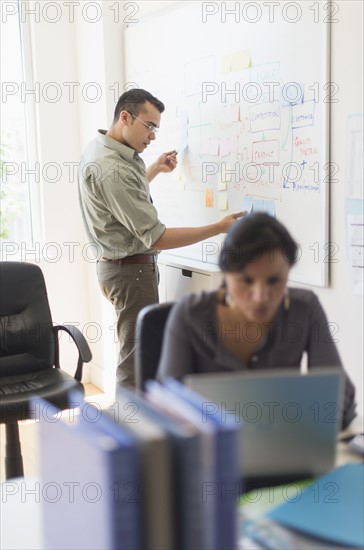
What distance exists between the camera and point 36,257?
404cm

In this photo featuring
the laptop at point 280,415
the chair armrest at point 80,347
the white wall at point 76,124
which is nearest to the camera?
the laptop at point 280,415

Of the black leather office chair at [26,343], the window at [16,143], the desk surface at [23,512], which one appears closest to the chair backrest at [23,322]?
the black leather office chair at [26,343]

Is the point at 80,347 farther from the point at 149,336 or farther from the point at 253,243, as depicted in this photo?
the point at 253,243

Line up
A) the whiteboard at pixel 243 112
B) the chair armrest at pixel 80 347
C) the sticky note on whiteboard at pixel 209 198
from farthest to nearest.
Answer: the sticky note on whiteboard at pixel 209 198
the chair armrest at pixel 80 347
the whiteboard at pixel 243 112

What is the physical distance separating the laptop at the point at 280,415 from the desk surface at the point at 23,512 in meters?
0.09

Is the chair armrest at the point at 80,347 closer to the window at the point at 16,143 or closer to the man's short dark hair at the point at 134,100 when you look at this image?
the man's short dark hair at the point at 134,100

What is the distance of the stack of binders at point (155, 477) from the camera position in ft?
2.45

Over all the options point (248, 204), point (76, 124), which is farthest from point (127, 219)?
point (76, 124)

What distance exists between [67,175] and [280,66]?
74.3 inches

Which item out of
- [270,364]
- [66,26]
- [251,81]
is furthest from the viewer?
[66,26]

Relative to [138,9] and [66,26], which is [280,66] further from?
[66,26]

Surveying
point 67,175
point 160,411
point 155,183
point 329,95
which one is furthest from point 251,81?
point 160,411

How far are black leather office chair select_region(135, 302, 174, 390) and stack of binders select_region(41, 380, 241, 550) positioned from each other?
656mm

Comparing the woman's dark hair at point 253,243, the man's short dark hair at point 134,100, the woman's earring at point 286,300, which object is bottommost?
the woman's earring at point 286,300
